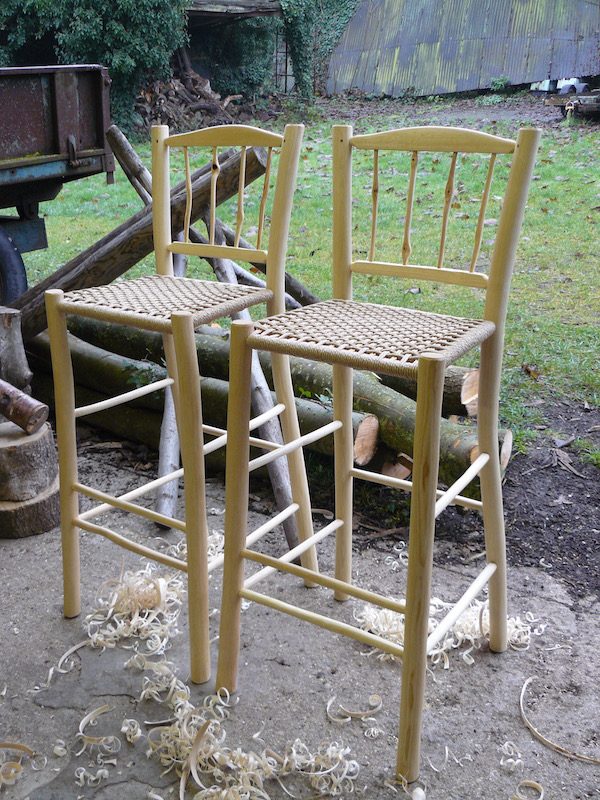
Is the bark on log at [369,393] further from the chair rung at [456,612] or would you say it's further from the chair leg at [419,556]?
the chair leg at [419,556]

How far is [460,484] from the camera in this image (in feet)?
6.06

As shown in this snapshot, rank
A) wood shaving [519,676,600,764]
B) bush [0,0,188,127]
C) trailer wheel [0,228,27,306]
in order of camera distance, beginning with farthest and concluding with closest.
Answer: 1. bush [0,0,188,127]
2. trailer wheel [0,228,27,306]
3. wood shaving [519,676,600,764]

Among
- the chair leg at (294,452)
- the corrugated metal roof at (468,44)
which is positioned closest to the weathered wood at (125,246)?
the chair leg at (294,452)

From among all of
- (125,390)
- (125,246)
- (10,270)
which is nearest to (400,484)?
(125,390)

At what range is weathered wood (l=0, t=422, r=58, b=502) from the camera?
2670mm

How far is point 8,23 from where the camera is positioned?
9.93 m

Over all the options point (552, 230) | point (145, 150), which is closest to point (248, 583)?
point (552, 230)

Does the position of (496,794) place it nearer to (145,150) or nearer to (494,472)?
(494,472)

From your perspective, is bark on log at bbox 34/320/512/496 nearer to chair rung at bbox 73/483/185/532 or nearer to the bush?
chair rung at bbox 73/483/185/532

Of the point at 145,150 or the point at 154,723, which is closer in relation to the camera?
the point at 154,723

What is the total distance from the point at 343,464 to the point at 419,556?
24.6 inches

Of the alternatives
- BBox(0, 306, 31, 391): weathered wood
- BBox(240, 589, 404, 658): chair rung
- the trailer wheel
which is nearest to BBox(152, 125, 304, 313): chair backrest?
BBox(240, 589, 404, 658): chair rung

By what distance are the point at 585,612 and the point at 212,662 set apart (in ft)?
3.51

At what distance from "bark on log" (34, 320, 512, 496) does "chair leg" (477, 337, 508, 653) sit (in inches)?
23.4
